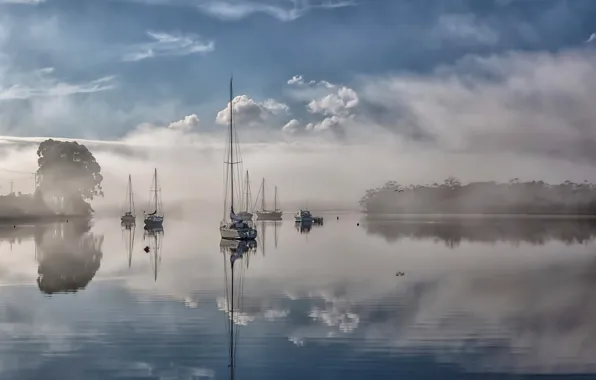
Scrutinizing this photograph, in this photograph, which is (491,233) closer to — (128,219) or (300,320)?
(128,219)

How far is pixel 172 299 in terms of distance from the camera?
2603 cm

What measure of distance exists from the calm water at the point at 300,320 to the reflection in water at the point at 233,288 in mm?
161

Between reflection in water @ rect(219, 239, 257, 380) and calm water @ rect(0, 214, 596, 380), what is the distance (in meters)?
0.16

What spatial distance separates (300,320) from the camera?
2181 centimetres

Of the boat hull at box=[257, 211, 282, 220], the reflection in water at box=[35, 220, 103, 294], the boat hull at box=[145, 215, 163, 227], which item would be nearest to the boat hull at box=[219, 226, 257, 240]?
the reflection in water at box=[35, 220, 103, 294]

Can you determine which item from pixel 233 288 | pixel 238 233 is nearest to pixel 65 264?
pixel 233 288

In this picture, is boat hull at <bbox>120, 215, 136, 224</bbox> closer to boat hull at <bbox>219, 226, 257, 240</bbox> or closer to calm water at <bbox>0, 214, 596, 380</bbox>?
boat hull at <bbox>219, 226, 257, 240</bbox>

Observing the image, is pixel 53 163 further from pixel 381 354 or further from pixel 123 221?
pixel 381 354

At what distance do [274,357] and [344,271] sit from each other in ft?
69.0

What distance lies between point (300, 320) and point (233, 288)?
8458 millimetres

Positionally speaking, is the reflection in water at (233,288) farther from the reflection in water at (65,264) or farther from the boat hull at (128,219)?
the boat hull at (128,219)

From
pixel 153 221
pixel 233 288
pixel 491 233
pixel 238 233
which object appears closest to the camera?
pixel 233 288

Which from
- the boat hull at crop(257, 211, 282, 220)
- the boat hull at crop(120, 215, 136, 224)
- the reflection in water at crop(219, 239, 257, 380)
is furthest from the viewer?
the boat hull at crop(257, 211, 282, 220)

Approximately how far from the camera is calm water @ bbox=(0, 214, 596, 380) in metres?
15.9
